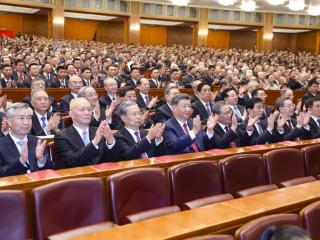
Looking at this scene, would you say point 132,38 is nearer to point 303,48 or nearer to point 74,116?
point 303,48

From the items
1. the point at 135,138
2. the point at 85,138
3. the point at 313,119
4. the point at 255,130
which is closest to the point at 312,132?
the point at 313,119

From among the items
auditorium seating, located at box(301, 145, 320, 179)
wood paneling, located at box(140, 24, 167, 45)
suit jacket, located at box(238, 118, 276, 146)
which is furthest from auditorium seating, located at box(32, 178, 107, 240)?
wood paneling, located at box(140, 24, 167, 45)

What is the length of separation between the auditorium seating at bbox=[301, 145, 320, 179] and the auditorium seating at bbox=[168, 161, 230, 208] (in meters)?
0.76

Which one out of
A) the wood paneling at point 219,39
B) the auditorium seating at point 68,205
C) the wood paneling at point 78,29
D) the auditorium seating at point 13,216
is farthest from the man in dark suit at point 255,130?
the wood paneling at point 219,39

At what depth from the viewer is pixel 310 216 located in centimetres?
143

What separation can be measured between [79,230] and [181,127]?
4.57 feet

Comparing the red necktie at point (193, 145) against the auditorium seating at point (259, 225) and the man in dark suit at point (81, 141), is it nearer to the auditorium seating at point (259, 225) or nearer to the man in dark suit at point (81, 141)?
the man in dark suit at point (81, 141)

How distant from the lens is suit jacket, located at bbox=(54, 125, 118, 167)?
7.20 ft

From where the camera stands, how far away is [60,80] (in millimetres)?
5312

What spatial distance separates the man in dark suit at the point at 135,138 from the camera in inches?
93.4

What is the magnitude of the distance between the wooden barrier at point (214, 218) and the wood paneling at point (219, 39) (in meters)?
15.8

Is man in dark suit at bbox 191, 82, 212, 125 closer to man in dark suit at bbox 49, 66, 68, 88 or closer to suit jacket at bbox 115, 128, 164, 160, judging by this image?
suit jacket at bbox 115, 128, 164, 160

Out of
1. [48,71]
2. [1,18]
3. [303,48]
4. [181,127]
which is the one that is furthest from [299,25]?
[181,127]

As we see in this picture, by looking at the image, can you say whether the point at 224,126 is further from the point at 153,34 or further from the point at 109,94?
the point at 153,34
